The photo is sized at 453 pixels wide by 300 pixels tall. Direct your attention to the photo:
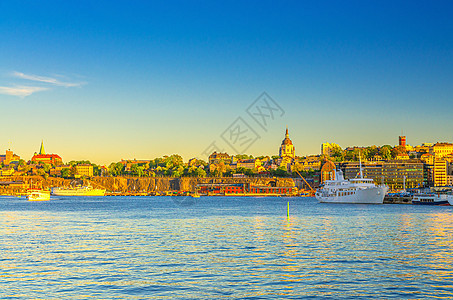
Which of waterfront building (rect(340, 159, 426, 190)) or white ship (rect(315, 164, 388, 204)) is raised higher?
waterfront building (rect(340, 159, 426, 190))

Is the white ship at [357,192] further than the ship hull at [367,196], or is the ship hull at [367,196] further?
the white ship at [357,192]

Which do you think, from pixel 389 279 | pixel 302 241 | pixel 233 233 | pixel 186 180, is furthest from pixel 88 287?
pixel 186 180

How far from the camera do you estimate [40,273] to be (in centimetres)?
1975

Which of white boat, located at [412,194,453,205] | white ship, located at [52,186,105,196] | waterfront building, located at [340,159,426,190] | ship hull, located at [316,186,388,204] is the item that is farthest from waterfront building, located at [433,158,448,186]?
white ship, located at [52,186,105,196]

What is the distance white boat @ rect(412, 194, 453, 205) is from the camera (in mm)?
83931

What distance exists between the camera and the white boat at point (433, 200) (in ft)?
275

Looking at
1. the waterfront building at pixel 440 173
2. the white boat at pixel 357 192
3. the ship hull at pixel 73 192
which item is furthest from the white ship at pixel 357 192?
the ship hull at pixel 73 192

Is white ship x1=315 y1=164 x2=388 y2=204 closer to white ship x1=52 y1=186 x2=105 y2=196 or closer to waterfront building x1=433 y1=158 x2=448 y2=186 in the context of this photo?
waterfront building x1=433 y1=158 x2=448 y2=186

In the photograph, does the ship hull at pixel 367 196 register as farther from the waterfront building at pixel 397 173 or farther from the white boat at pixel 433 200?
the waterfront building at pixel 397 173

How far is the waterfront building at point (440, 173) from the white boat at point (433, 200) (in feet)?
284

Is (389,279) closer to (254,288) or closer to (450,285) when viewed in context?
(450,285)

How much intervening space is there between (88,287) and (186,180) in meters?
181

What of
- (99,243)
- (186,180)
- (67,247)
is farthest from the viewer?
(186,180)

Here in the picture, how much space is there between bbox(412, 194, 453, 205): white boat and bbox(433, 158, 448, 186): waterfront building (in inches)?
3404
